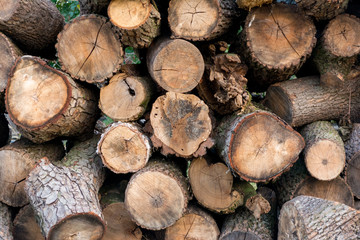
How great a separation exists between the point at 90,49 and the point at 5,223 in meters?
1.62

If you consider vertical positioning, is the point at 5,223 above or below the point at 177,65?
below

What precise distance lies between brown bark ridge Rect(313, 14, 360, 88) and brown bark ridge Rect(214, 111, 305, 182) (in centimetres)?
78

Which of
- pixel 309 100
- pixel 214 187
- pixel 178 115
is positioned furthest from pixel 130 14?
pixel 309 100

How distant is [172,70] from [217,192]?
3.49 feet

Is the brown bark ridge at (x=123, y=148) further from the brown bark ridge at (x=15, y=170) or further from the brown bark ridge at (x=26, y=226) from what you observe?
the brown bark ridge at (x=26, y=226)

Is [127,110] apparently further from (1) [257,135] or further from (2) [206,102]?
(1) [257,135]

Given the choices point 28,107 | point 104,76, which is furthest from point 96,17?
point 28,107

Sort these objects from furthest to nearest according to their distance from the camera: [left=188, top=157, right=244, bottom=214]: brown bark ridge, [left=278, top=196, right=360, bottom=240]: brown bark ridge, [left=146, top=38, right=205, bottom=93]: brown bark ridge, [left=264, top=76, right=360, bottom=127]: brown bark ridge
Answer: [left=264, top=76, right=360, bottom=127]: brown bark ridge → [left=188, top=157, right=244, bottom=214]: brown bark ridge → [left=146, top=38, right=205, bottom=93]: brown bark ridge → [left=278, top=196, right=360, bottom=240]: brown bark ridge

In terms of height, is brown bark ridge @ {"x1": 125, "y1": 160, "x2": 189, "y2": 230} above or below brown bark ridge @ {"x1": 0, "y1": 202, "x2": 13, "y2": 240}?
above

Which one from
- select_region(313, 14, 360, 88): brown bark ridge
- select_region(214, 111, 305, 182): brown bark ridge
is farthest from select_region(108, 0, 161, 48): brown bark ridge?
select_region(313, 14, 360, 88): brown bark ridge

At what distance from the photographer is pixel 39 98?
7.76 feet

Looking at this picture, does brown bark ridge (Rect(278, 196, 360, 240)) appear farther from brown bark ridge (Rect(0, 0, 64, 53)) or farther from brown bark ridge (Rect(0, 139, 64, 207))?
brown bark ridge (Rect(0, 0, 64, 53))

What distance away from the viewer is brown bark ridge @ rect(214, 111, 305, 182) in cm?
234

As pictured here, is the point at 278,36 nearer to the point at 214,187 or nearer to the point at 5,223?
the point at 214,187
